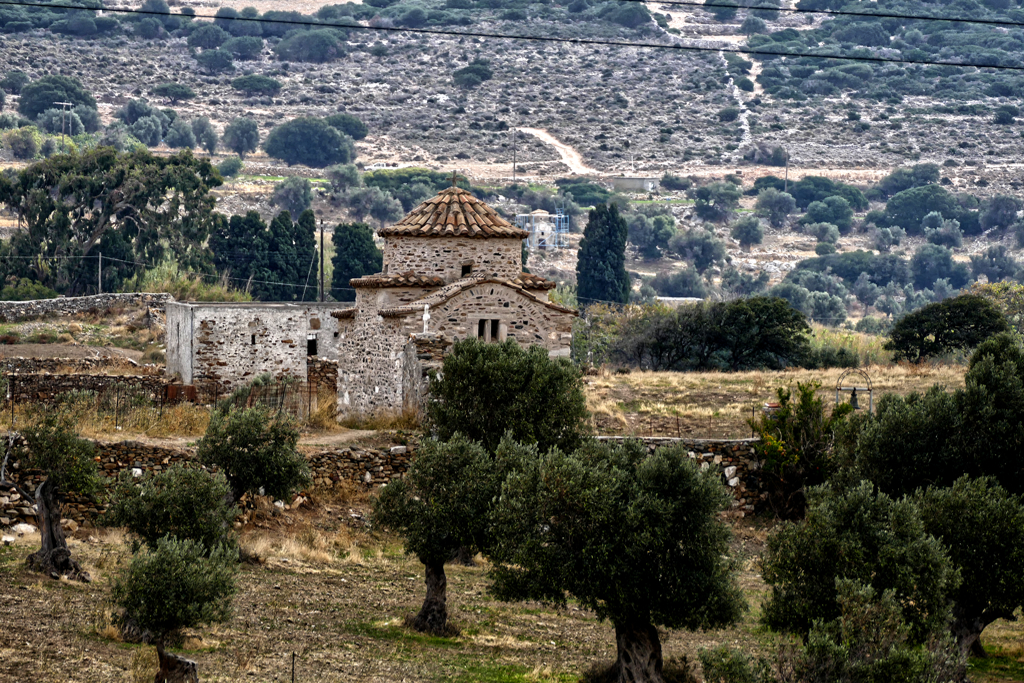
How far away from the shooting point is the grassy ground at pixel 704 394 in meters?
32.6

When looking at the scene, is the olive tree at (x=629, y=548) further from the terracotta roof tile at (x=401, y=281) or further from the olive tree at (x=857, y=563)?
the terracotta roof tile at (x=401, y=281)

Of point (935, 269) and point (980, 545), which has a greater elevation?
point (980, 545)

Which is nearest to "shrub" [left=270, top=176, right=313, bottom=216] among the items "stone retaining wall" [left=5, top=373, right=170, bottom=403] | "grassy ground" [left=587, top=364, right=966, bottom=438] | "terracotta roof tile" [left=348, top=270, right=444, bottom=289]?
"grassy ground" [left=587, top=364, right=966, bottom=438]

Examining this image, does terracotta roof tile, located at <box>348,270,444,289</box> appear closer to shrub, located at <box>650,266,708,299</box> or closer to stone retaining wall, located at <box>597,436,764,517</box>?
stone retaining wall, located at <box>597,436,764,517</box>

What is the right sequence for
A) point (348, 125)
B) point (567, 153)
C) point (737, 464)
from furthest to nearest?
point (567, 153) → point (348, 125) → point (737, 464)

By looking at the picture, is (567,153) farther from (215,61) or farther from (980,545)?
(980,545)

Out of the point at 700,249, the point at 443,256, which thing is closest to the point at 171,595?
the point at 443,256

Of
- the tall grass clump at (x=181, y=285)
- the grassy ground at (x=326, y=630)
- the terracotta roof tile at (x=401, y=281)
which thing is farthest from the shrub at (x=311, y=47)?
the grassy ground at (x=326, y=630)

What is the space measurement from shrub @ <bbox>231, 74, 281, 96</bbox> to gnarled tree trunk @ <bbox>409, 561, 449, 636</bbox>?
142 m

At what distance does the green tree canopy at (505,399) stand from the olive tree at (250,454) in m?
2.71

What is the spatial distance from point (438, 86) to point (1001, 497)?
142 m

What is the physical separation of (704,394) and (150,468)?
19563mm

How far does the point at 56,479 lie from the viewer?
62.7 ft

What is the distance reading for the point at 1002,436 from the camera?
2048 centimetres
